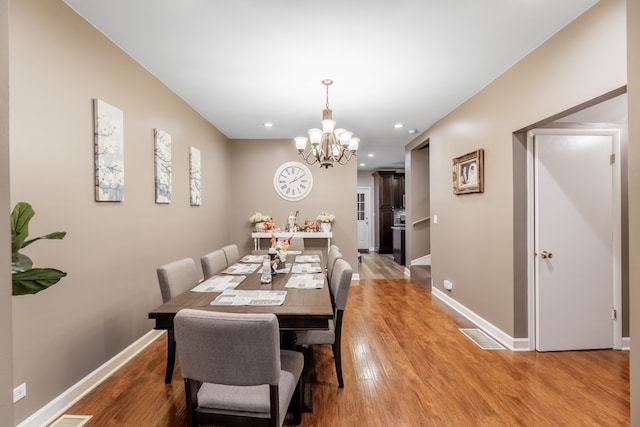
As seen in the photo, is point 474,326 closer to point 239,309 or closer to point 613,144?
point 613,144

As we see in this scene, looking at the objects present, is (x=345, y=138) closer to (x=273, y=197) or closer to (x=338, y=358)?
(x=338, y=358)

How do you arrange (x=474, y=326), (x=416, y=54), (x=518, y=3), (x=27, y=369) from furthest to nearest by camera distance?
(x=474, y=326), (x=416, y=54), (x=518, y=3), (x=27, y=369)

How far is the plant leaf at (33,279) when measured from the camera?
108cm

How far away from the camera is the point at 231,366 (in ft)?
4.00

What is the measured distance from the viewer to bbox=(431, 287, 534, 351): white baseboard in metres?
2.65

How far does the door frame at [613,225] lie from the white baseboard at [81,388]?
351 centimetres

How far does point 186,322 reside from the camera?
1.21m

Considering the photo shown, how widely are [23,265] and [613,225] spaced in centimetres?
401

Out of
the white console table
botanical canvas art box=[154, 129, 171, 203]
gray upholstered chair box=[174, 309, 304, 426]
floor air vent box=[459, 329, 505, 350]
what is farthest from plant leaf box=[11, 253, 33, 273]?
the white console table

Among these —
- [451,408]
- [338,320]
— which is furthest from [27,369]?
[451,408]

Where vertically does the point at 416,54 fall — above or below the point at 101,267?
above

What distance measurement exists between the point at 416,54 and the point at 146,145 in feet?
8.28

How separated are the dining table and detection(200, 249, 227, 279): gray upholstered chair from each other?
218 mm

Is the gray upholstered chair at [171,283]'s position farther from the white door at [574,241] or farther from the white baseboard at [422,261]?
the white baseboard at [422,261]
